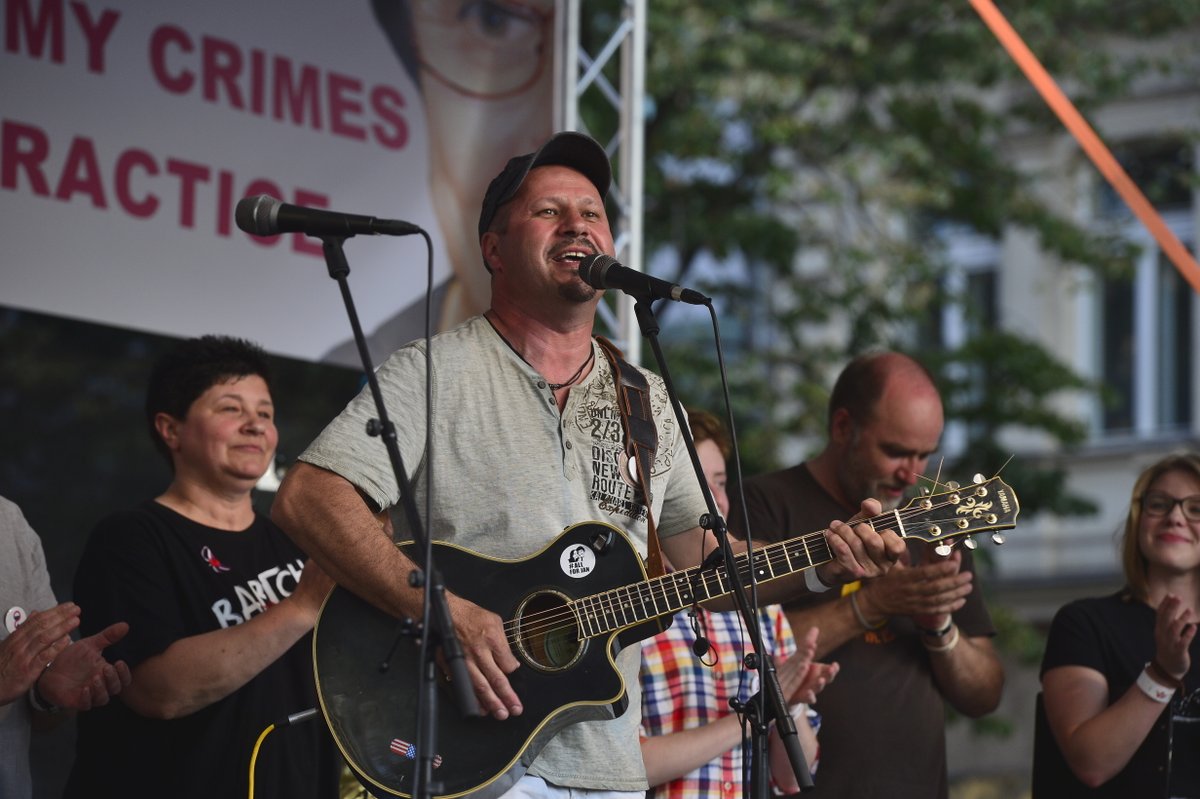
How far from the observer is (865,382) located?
210 inches

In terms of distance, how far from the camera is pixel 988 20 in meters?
5.52

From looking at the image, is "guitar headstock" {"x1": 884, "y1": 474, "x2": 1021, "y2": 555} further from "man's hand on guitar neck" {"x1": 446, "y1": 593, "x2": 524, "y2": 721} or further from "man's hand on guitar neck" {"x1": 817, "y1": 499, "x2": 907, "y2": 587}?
"man's hand on guitar neck" {"x1": 446, "y1": 593, "x2": 524, "y2": 721}

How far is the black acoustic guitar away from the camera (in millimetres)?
3568

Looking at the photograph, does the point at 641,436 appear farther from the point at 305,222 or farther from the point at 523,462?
the point at 305,222

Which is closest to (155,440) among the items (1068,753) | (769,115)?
(1068,753)

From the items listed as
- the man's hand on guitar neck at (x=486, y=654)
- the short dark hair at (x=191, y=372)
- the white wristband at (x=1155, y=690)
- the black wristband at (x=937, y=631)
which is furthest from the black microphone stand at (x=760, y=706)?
the short dark hair at (x=191, y=372)

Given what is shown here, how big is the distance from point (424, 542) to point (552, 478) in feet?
1.89

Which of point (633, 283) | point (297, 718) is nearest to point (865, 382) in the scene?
point (633, 283)

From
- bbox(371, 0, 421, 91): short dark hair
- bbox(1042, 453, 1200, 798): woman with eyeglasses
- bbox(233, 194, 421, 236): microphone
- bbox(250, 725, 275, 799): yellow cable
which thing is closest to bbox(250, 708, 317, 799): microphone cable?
bbox(250, 725, 275, 799): yellow cable

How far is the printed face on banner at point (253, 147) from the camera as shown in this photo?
5473 millimetres

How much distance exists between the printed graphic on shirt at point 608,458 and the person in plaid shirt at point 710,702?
0.58 meters

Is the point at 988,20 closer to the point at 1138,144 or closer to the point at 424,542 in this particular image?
the point at 424,542

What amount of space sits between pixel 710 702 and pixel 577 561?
1222 mm

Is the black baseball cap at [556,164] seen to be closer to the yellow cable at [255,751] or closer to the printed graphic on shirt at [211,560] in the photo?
the printed graphic on shirt at [211,560]
